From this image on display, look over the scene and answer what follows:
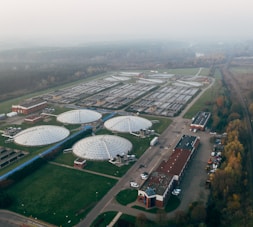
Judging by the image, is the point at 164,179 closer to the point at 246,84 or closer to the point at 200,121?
the point at 200,121

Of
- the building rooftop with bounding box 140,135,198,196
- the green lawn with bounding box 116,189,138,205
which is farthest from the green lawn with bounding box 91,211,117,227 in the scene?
the building rooftop with bounding box 140,135,198,196

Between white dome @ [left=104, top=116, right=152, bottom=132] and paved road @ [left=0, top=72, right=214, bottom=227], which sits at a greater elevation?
white dome @ [left=104, top=116, right=152, bottom=132]

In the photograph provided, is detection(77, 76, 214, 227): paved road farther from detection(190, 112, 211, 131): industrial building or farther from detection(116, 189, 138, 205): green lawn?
detection(190, 112, 211, 131): industrial building

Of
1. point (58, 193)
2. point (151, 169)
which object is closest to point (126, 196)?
point (151, 169)

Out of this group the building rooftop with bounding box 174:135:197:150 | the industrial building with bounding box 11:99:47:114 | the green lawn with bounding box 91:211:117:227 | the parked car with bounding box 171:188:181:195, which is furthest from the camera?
the industrial building with bounding box 11:99:47:114

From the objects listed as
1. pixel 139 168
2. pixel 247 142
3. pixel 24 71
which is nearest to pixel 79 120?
pixel 139 168

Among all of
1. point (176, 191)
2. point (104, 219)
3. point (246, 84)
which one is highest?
point (246, 84)
